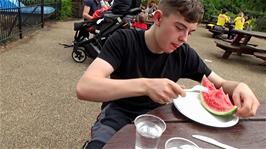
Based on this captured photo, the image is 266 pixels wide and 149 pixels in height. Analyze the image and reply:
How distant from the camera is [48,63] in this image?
540 cm

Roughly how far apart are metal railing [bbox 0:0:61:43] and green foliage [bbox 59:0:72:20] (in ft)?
3.65

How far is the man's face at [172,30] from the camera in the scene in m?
1.72

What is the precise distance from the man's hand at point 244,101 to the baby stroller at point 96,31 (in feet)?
11.2

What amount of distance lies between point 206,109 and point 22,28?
21.3ft

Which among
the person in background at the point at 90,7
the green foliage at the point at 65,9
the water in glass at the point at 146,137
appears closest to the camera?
the water in glass at the point at 146,137

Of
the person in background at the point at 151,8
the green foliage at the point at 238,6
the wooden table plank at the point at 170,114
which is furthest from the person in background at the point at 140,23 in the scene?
the green foliage at the point at 238,6

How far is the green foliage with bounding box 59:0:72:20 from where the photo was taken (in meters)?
10.6

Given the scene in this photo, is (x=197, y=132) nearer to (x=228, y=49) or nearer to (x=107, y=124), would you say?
(x=107, y=124)

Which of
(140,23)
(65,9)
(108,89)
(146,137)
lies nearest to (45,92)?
(140,23)

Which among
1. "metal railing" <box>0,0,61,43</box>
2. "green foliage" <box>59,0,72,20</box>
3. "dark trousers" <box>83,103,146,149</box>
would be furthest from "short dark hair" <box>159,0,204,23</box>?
"green foliage" <box>59,0,72,20</box>

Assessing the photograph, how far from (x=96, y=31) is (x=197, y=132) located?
14.0ft

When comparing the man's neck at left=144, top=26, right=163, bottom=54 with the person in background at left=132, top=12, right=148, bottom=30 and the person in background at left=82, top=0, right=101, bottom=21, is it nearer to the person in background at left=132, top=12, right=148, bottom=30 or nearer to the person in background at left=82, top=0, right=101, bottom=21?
the person in background at left=132, top=12, right=148, bottom=30

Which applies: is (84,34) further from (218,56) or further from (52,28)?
(218,56)

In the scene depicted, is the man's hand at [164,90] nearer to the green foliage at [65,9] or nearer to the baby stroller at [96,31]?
the baby stroller at [96,31]
